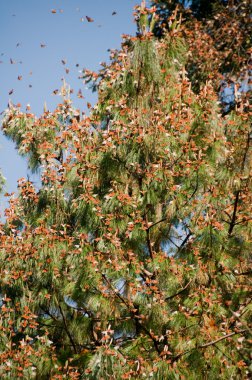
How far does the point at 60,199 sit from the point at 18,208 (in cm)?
76

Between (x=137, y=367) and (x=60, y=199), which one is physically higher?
(x=60, y=199)

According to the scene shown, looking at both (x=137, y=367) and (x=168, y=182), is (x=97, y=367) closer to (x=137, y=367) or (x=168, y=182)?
(x=137, y=367)

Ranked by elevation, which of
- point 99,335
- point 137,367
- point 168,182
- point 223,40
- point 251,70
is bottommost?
point 137,367

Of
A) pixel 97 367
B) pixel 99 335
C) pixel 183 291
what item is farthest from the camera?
pixel 99 335

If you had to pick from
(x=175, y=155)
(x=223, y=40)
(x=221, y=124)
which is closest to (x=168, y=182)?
(x=175, y=155)

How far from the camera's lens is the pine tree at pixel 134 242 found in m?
3.87

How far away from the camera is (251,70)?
768 cm

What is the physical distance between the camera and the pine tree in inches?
152

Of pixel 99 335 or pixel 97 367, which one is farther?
pixel 99 335

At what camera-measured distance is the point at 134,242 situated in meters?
4.41

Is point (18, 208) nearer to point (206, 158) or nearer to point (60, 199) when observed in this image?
point (60, 199)

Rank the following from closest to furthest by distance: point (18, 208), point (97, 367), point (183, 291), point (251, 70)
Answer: point (97, 367), point (183, 291), point (18, 208), point (251, 70)

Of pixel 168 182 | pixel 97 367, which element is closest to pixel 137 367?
pixel 97 367

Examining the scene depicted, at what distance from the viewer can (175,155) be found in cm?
449
